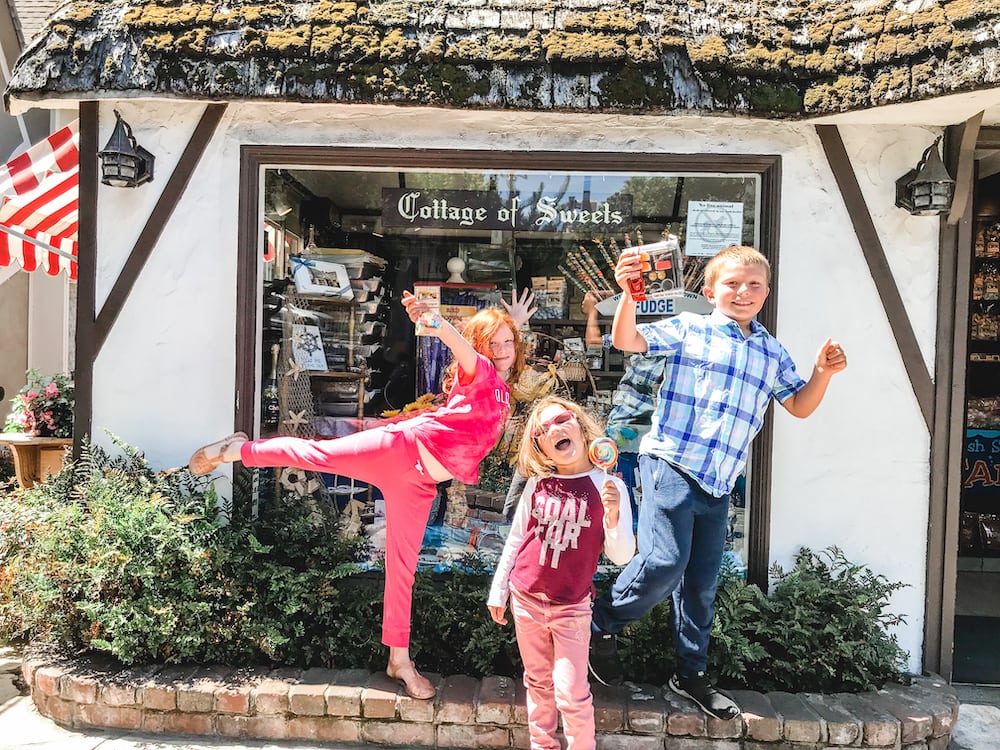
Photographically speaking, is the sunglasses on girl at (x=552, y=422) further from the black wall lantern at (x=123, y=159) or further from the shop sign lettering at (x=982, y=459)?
the shop sign lettering at (x=982, y=459)

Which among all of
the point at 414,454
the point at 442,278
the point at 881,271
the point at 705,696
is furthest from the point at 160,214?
the point at 881,271

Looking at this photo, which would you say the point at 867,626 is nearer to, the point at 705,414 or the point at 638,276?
the point at 705,414

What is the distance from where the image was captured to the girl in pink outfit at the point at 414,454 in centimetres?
320

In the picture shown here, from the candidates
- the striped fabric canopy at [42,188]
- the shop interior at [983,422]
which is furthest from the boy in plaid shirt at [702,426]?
the striped fabric canopy at [42,188]

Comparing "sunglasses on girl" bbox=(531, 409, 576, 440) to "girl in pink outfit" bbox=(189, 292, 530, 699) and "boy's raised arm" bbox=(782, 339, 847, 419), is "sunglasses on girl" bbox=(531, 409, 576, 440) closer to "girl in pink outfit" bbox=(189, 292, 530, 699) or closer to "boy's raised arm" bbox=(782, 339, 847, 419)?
"girl in pink outfit" bbox=(189, 292, 530, 699)

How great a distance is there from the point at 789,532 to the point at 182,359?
3421 millimetres

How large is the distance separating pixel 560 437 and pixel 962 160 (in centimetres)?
258

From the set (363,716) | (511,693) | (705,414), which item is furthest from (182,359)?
(705,414)

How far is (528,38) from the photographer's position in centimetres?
358

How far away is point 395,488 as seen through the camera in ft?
10.9

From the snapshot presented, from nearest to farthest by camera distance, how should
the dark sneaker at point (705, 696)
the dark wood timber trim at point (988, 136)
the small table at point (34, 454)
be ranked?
1. the dark sneaker at point (705, 696)
2. the dark wood timber trim at point (988, 136)
3. the small table at point (34, 454)

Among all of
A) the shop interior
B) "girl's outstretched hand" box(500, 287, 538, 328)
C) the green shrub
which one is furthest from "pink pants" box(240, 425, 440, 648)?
the shop interior

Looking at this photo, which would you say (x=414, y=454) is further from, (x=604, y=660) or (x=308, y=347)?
(x=308, y=347)

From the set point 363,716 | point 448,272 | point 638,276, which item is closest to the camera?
point 638,276
